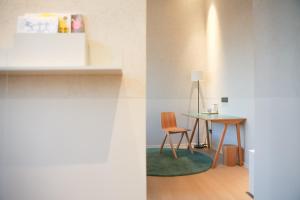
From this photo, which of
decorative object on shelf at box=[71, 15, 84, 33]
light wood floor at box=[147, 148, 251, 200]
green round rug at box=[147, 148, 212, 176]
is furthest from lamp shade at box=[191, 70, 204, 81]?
decorative object on shelf at box=[71, 15, 84, 33]

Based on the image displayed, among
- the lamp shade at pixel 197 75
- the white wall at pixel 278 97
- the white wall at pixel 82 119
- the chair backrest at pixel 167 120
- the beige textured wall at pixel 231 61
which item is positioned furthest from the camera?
the lamp shade at pixel 197 75

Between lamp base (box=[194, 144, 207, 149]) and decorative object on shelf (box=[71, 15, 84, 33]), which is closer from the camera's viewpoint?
decorative object on shelf (box=[71, 15, 84, 33])

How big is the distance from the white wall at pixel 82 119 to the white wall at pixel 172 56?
3767 mm

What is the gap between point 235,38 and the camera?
165 inches

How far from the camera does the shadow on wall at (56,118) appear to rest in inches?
65.8

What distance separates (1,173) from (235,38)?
3.91 metres

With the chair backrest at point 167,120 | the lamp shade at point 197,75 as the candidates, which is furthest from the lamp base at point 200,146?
the lamp shade at point 197,75

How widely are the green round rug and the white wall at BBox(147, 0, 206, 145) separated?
955 millimetres

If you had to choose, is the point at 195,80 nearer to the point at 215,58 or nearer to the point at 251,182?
the point at 215,58

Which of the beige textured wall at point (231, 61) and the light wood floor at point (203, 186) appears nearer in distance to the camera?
the light wood floor at point (203, 186)

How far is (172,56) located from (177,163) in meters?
2.64

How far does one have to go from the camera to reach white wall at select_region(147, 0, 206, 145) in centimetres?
548

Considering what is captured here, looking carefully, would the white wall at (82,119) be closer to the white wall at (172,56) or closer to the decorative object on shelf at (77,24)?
the decorative object on shelf at (77,24)

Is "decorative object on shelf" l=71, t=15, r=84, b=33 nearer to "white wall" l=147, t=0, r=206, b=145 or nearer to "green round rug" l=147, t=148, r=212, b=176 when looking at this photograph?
"green round rug" l=147, t=148, r=212, b=176
